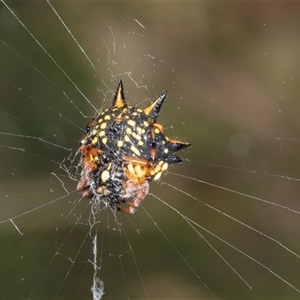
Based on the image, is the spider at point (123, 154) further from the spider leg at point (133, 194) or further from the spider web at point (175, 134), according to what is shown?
the spider web at point (175, 134)

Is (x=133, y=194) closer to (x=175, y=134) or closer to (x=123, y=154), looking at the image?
(x=123, y=154)

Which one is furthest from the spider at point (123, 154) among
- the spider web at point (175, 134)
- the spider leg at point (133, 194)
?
the spider web at point (175, 134)

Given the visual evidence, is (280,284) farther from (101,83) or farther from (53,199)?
(101,83)

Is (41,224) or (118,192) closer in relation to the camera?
(118,192)

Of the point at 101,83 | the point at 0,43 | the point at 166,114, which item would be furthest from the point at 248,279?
the point at 0,43

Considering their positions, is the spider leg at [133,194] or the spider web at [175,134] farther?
the spider web at [175,134]

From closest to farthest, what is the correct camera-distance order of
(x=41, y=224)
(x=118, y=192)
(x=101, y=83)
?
(x=118, y=192) < (x=41, y=224) < (x=101, y=83)
